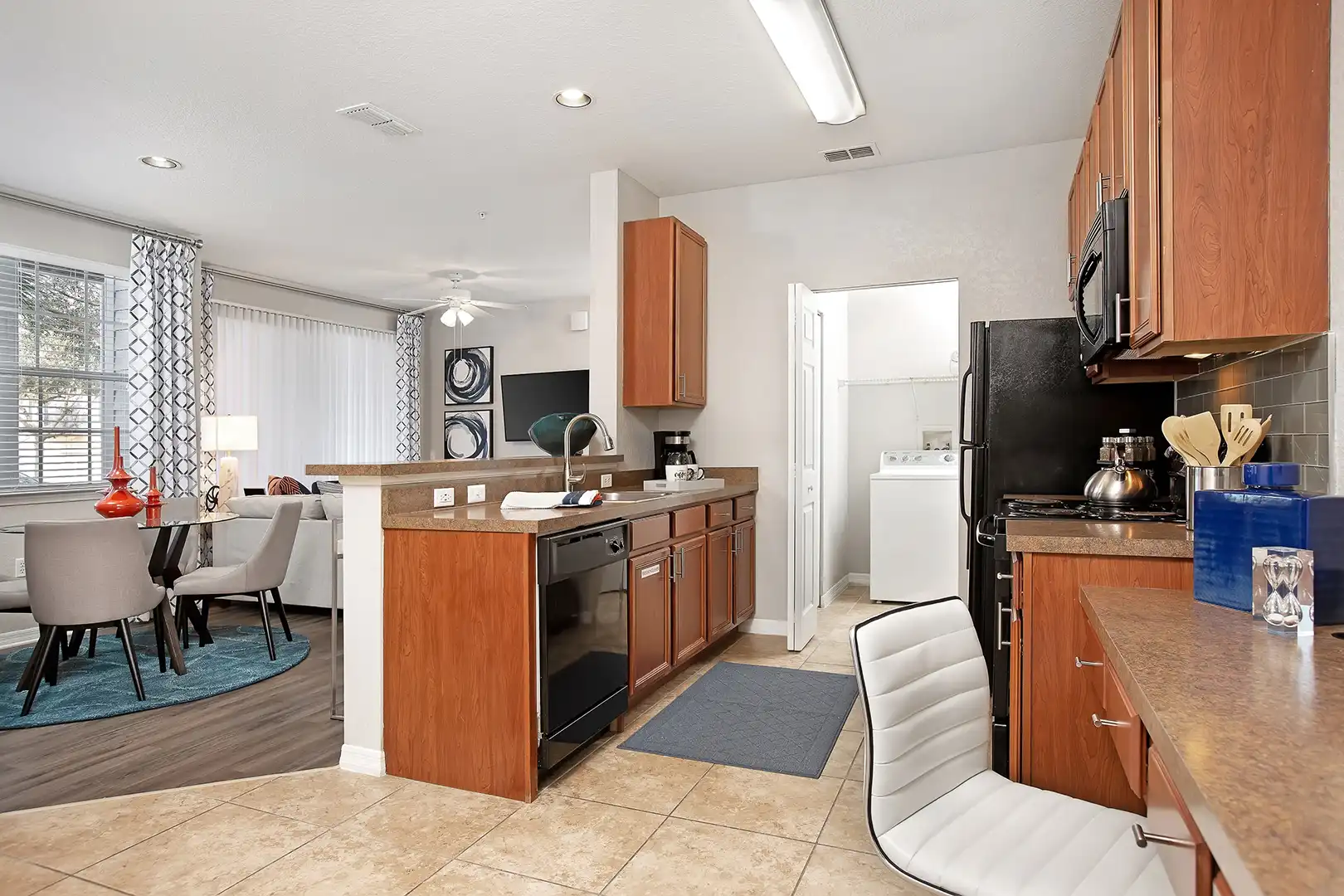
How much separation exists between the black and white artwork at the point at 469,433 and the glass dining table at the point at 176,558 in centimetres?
447

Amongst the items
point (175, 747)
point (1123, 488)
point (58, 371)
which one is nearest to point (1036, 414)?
point (1123, 488)

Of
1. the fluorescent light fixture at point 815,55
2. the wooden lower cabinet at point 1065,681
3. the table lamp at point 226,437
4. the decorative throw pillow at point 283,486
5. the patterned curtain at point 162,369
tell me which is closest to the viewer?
the wooden lower cabinet at point 1065,681

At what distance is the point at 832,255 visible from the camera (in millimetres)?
4508

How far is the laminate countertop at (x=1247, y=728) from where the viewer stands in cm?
62

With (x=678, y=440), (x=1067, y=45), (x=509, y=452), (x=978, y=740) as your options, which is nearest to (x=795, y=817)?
(x=978, y=740)

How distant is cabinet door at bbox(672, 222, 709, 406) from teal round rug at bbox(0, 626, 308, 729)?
2.48m

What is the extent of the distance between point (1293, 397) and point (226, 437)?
236 inches

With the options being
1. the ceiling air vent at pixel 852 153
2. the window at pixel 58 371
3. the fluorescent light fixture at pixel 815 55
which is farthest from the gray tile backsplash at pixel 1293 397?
the window at pixel 58 371

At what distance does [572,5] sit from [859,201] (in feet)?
7.14

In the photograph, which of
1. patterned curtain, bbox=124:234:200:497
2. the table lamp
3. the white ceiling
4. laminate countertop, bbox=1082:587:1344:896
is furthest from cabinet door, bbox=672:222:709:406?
patterned curtain, bbox=124:234:200:497

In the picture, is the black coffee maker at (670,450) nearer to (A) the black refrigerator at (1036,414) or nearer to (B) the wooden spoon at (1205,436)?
(A) the black refrigerator at (1036,414)

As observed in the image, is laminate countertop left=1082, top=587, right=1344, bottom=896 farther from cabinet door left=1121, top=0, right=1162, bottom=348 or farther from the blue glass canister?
cabinet door left=1121, top=0, right=1162, bottom=348

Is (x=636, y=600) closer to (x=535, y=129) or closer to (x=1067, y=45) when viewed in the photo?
(x=535, y=129)

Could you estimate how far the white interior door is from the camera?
13.8ft
